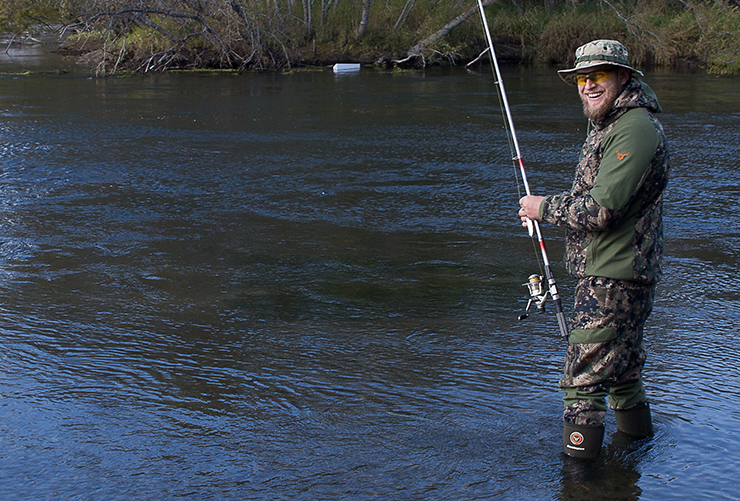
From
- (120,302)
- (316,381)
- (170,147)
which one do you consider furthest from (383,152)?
(316,381)

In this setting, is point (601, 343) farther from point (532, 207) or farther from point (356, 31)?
point (356, 31)

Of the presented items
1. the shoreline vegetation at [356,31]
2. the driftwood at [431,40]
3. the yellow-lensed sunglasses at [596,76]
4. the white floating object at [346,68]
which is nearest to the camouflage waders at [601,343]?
the yellow-lensed sunglasses at [596,76]

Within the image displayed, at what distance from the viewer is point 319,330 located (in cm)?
449

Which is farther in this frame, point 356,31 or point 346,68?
point 356,31

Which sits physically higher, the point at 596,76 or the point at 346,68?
the point at 346,68

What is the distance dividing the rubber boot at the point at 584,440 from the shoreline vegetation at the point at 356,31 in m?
18.0

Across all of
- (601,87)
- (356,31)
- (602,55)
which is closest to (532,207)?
(601,87)

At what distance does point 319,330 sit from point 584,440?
1.94 meters

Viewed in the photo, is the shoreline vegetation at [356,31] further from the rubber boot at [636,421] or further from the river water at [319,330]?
the rubber boot at [636,421]

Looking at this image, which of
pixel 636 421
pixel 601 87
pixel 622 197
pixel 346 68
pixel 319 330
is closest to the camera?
pixel 622 197

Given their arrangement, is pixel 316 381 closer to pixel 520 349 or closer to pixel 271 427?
pixel 271 427

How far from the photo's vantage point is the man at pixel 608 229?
8.98 feet

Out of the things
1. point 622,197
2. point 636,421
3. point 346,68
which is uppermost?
point 346,68

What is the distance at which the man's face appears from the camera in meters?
2.81
